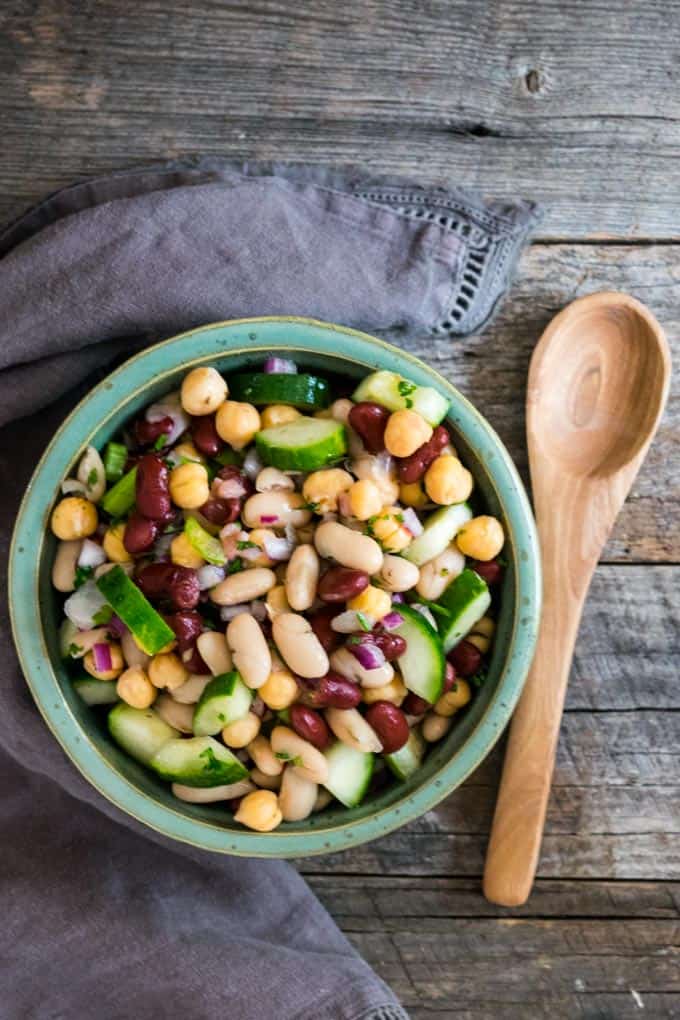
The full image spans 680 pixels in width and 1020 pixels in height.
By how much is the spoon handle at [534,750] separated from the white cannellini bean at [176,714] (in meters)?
0.52

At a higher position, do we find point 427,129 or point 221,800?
point 427,129

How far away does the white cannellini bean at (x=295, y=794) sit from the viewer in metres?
1.41

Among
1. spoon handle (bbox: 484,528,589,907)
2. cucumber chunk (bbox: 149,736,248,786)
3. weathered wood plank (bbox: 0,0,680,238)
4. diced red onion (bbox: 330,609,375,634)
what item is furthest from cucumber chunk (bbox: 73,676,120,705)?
weathered wood plank (bbox: 0,0,680,238)

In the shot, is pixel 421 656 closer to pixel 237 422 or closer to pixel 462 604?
pixel 462 604

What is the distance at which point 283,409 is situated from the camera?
138 centimetres

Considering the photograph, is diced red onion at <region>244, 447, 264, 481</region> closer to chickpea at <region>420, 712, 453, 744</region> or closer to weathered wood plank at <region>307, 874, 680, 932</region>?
chickpea at <region>420, 712, 453, 744</region>

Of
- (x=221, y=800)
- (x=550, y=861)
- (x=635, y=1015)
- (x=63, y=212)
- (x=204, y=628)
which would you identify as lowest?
(x=635, y=1015)

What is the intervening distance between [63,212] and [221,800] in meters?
0.89

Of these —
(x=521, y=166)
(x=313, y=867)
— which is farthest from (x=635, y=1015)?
(x=521, y=166)

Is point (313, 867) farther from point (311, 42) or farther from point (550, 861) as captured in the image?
point (311, 42)

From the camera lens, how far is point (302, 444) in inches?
52.4

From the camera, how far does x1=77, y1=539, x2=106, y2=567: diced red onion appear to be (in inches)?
54.5

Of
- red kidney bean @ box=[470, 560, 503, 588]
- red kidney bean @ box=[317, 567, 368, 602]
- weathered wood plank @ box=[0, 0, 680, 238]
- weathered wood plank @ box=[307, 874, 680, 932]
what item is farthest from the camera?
weathered wood plank @ box=[307, 874, 680, 932]

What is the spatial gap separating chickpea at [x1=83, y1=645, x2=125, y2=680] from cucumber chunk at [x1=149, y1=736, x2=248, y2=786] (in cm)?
12
